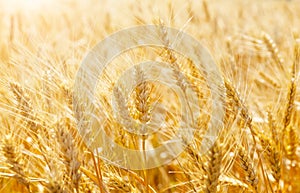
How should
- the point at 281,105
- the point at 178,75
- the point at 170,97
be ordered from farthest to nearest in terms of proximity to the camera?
the point at 170,97
the point at 281,105
the point at 178,75

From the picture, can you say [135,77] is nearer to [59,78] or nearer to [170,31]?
[59,78]

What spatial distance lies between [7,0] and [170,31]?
600 cm

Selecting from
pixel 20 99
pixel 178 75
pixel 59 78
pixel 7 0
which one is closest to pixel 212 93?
pixel 178 75

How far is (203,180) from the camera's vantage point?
95 cm

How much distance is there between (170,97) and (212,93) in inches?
23.5

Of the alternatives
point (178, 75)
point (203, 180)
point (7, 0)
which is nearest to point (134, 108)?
point (178, 75)

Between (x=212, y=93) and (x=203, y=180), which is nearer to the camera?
(x=203, y=180)

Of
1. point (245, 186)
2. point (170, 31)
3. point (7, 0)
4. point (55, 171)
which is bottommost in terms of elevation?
point (245, 186)

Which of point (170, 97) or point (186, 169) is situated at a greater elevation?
point (170, 97)

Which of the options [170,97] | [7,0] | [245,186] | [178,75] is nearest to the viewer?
[245,186]

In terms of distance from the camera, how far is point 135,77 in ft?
3.86

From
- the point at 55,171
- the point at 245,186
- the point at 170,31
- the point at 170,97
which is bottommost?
the point at 245,186

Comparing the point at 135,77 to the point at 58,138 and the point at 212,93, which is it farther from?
the point at 58,138

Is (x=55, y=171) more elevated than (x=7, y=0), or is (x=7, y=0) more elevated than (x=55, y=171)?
(x=7, y=0)
